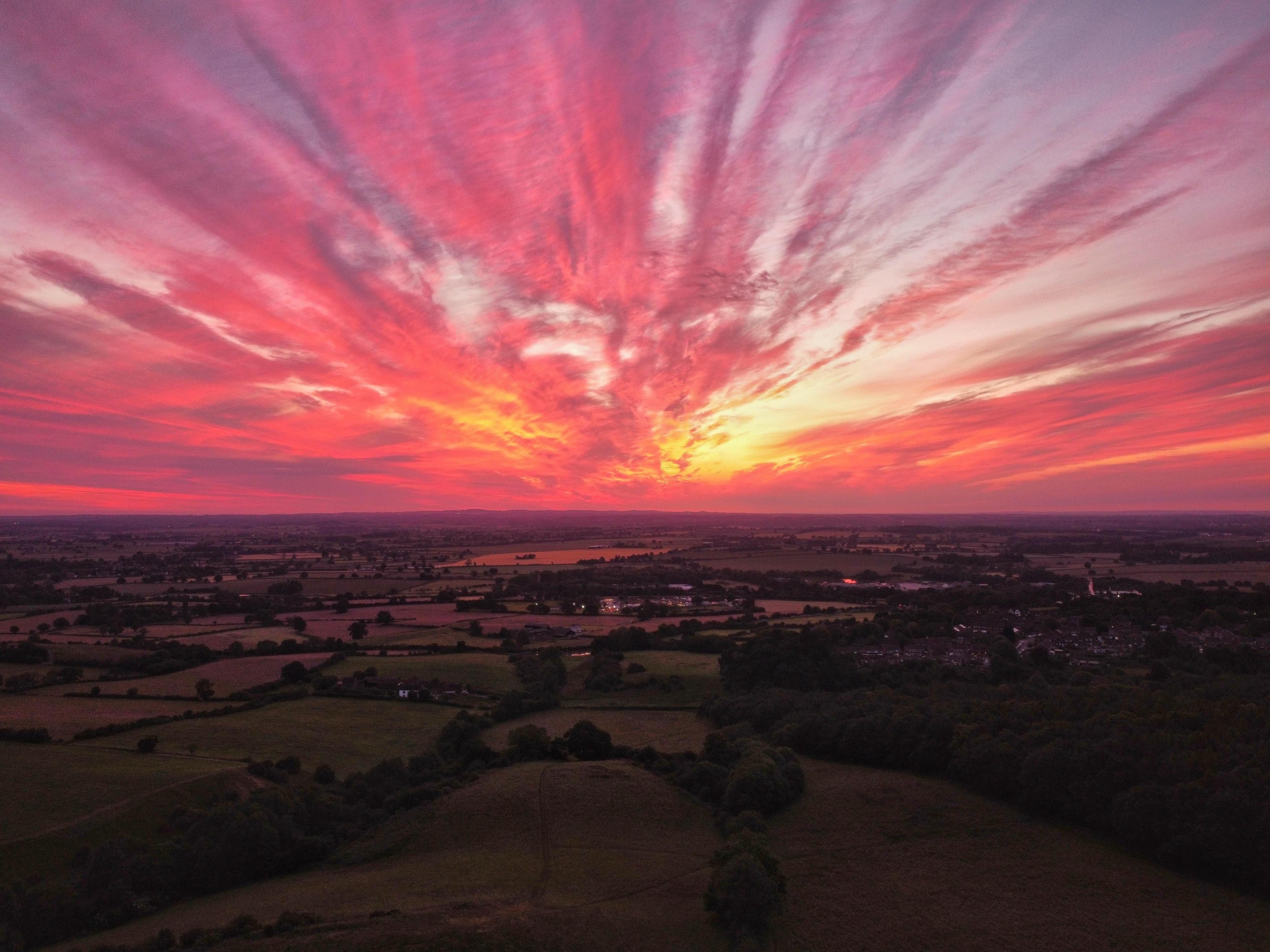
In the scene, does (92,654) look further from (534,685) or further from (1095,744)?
(1095,744)

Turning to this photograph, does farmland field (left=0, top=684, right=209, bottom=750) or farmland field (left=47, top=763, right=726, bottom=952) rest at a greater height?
farmland field (left=0, top=684, right=209, bottom=750)

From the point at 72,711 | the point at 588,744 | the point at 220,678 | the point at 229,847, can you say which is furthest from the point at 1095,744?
the point at 220,678

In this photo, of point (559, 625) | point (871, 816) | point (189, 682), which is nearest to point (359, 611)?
point (559, 625)

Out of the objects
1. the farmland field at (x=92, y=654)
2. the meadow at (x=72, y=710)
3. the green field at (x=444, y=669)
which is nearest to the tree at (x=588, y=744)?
the green field at (x=444, y=669)

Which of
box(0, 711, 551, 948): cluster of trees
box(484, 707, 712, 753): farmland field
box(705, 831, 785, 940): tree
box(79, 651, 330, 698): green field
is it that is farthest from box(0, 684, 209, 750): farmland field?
box(705, 831, 785, 940): tree

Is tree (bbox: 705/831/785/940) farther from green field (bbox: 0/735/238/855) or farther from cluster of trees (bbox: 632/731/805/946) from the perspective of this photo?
green field (bbox: 0/735/238/855)

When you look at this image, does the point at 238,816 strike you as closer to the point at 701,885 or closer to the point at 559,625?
the point at 701,885
